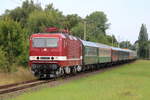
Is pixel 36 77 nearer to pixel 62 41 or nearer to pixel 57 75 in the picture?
pixel 57 75

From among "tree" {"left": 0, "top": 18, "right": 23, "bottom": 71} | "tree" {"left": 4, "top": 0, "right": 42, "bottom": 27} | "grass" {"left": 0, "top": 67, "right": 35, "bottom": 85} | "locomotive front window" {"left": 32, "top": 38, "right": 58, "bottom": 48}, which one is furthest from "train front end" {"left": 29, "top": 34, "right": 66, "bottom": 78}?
"tree" {"left": 4, "top": 0, "right": 42, "bottom": 27}

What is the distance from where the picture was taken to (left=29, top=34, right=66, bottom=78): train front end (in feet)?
74.1

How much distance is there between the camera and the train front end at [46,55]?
22.6 metres

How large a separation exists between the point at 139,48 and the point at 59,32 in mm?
132876

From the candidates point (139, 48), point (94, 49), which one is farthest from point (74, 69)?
point (139, 48)

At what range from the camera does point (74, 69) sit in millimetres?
27625

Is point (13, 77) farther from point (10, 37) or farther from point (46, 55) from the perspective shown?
point (10, 37)

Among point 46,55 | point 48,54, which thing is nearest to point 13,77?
point 46,55

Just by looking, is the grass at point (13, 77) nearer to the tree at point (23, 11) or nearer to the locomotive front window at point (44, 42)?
the locomotive front window at point (44, 42)

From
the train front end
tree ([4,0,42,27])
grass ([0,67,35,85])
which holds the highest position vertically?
tree ([4,0,42,27])

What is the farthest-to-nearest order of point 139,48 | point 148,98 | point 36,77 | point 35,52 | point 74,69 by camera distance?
point 139,48, point 74,69, point 36,77, point 35,52, point 148,98

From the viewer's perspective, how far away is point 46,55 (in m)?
22.7

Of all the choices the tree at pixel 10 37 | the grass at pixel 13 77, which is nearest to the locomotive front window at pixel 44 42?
the grass at pixel 13 77

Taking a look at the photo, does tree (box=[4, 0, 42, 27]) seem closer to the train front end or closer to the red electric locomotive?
the red electric locomotive
